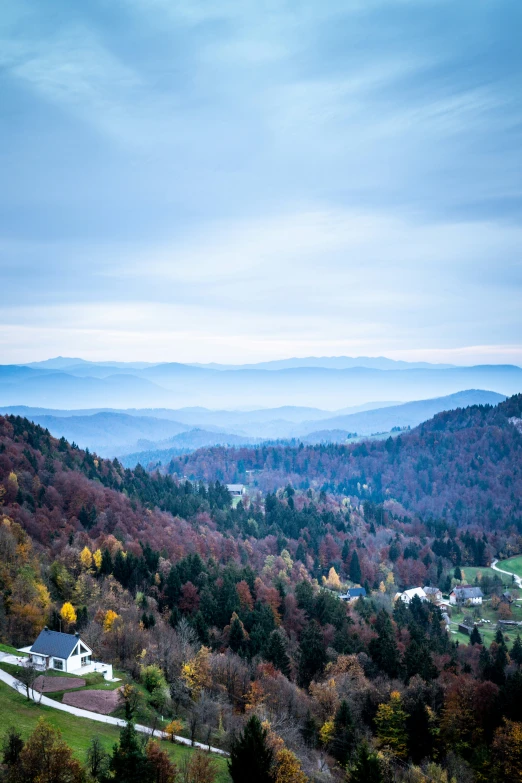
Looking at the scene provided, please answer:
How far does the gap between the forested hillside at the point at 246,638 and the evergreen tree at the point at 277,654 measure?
183 millimetres

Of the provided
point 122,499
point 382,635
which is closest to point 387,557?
point 122,499

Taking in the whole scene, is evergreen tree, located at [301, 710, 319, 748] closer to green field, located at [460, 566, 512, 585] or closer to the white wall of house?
the white wall of house

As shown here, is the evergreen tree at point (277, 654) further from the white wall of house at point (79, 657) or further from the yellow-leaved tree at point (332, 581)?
the yellow-leaved tree at point (332, 581)

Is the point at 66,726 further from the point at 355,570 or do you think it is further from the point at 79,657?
the point at 355,570

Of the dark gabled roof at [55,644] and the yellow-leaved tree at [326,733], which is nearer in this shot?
the yellow-leaved tree at [326,733]

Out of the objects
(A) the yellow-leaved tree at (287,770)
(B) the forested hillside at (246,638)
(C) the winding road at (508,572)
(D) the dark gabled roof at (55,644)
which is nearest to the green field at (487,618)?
(B) the forested hillside at (246,638)

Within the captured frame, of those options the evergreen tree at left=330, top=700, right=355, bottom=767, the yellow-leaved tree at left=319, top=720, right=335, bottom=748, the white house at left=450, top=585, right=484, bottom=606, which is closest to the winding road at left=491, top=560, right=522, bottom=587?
the white house at left=450, top=585, right=484, bottom=606

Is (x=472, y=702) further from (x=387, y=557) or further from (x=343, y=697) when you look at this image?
(x=387, y=557)

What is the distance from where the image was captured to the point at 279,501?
170m

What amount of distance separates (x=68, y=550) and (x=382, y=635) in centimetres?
3399

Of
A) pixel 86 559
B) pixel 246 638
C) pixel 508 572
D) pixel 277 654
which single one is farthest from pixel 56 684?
pixel 508 572

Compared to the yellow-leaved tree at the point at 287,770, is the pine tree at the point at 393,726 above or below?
below

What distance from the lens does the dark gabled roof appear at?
1692 inches

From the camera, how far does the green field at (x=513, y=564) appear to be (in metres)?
138
